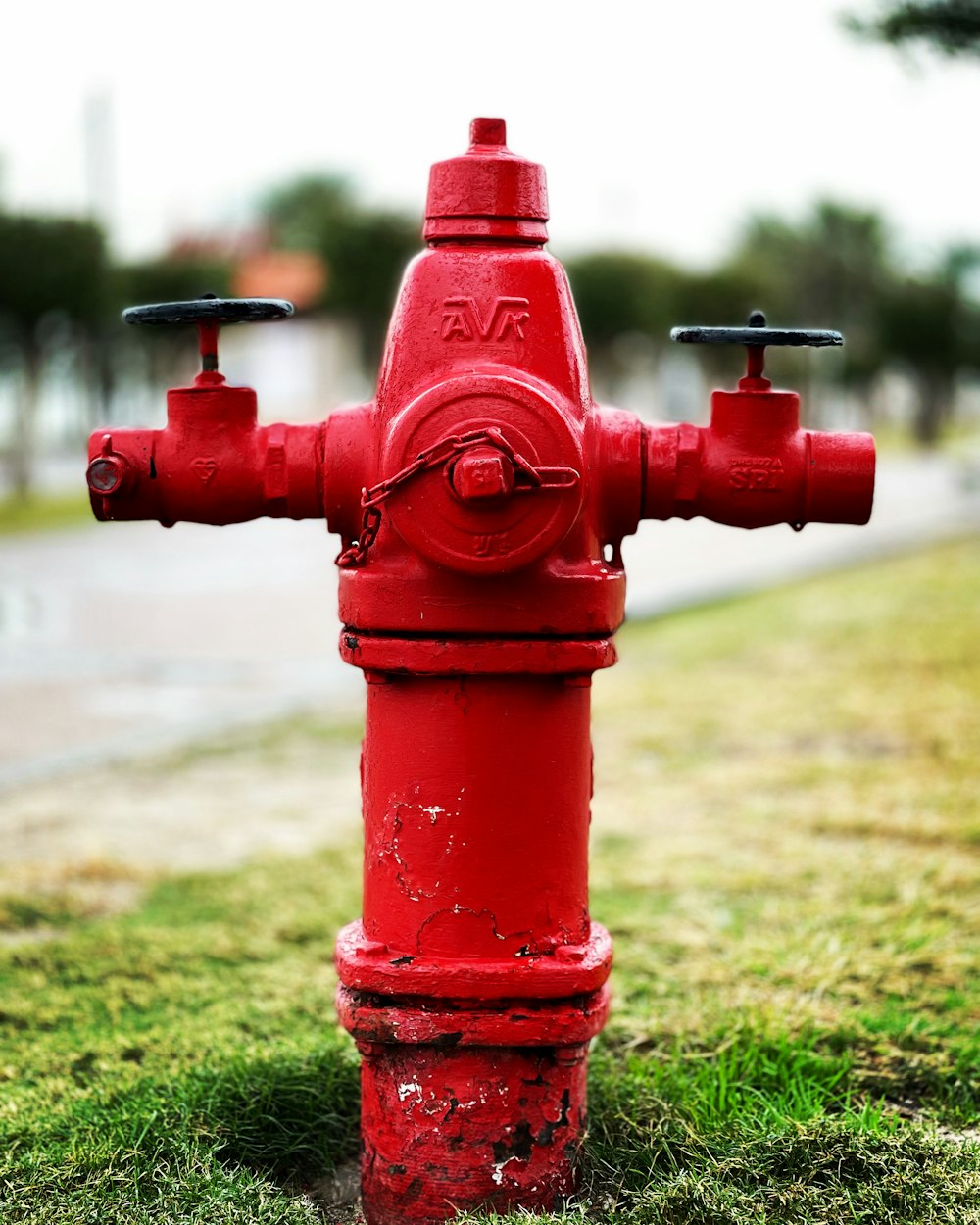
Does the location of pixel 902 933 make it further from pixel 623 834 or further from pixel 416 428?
pixel 416 428

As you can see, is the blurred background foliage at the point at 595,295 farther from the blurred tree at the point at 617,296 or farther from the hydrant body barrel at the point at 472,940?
the hydrant body barrel at the point at 472,940

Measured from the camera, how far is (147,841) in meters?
4.41

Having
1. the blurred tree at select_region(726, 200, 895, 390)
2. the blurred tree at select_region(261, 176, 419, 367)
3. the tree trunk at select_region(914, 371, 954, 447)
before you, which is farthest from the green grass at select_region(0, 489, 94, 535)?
the blurred tree at select_region(726, 200, 895, 390)

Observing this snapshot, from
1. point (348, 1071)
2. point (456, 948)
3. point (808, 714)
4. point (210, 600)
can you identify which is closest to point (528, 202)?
point (456, 948)

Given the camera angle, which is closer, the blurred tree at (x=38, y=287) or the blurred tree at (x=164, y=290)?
the blurred tree at (x=38, y=287)

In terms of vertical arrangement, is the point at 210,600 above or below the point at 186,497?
below

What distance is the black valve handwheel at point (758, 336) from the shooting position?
2096 millimetres

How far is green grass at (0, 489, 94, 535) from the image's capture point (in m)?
15.7

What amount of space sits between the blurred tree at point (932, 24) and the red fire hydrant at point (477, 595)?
17.7 ft

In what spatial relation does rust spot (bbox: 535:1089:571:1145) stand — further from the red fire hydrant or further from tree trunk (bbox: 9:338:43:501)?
tree trunk (bbox: 9:338:43:501)

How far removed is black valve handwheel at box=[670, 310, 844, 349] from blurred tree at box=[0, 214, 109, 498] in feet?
55.6

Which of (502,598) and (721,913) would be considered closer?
(502,598)

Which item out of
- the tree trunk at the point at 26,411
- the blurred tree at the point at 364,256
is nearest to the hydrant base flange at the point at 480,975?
the tree trunk at the point at 26,411

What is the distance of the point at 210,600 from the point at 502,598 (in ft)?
26.9
